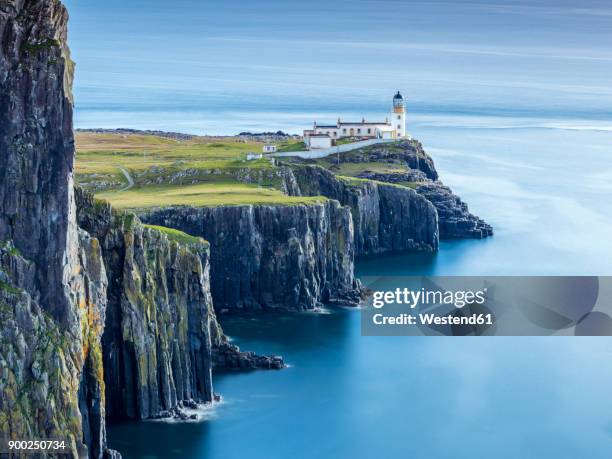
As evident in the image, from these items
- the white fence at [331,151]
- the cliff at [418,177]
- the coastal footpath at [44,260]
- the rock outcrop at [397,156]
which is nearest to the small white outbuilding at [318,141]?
the white fence at [331,151]

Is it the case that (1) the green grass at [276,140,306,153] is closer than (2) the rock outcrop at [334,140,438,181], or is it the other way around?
(1) the green grass at [276,140,306,153]

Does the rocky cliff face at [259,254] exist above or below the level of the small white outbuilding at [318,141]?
below

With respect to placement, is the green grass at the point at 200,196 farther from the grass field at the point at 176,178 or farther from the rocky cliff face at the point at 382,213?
the rocky cliff face at the point at 382,213

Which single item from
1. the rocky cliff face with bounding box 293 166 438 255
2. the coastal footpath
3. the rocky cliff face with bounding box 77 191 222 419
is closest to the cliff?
the rocky cliff face with bounding box 293 166 438 255

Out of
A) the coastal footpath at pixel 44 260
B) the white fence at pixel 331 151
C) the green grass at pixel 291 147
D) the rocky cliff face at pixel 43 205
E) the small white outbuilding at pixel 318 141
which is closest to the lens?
the coastal footpath at pixel 44 260

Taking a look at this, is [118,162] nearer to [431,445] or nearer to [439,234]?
[439,234]

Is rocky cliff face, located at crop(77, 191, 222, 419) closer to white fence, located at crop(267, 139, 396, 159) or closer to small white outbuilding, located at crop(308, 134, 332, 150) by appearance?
white fence, located at crop(267, 139, 396, 159)

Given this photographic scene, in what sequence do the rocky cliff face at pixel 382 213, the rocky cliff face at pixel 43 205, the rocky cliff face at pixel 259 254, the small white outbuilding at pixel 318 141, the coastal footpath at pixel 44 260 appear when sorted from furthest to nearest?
the small white outbuilding at pixel 318 141
the rocky cliff face at pixel 382 213
the rocky cliff face at pixel 259 254
the rocky cliff face at pixel 43 205
the coastal footpath at pixel 44 260

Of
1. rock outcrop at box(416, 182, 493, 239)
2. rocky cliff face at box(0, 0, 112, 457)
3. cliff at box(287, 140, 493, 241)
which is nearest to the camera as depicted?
rocky cliff face at box(0, 0, 112, 457)
